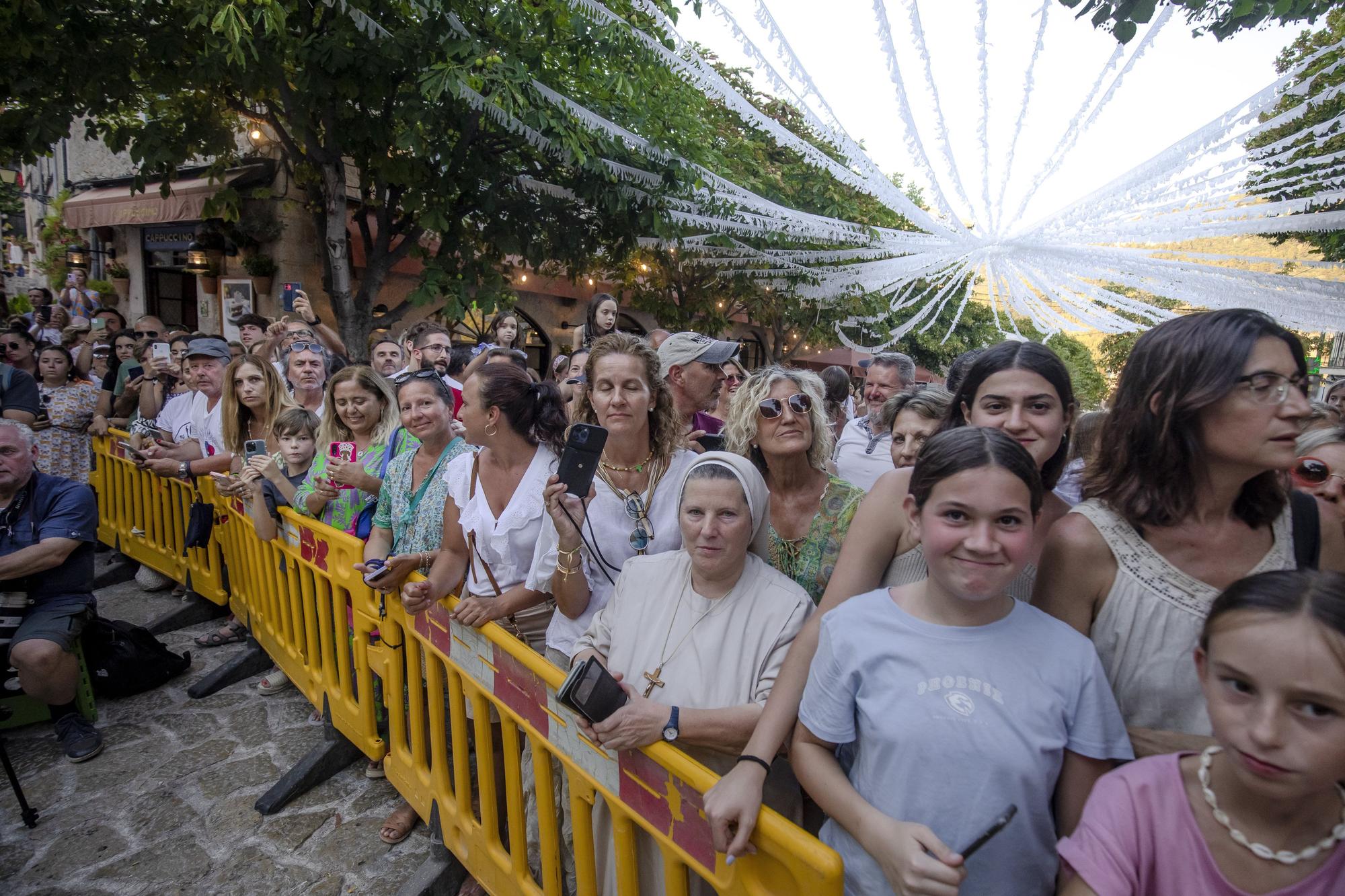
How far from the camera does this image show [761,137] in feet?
42.4

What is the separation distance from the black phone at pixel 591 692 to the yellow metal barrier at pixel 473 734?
163mm

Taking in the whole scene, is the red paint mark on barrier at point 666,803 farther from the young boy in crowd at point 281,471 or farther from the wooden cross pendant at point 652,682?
the young boy in crowd at point 281,471

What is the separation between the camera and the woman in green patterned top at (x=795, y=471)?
7.07ft

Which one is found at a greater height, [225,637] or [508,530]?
[508,530]

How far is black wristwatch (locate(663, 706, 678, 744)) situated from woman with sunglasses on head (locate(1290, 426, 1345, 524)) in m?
2.20

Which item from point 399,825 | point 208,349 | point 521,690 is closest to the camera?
point 521,690

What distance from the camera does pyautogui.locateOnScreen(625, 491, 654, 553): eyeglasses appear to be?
235 cm

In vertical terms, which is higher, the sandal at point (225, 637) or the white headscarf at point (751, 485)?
the white headscarf at point (751, 485)

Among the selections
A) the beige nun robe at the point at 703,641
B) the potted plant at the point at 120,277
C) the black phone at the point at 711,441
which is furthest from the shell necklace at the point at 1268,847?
the potted plant at the point at 120,277

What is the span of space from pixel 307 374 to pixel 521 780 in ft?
11.8

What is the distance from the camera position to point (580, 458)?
2.19 metres

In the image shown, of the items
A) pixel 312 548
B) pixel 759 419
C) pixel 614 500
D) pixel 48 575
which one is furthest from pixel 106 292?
pixel 759 419

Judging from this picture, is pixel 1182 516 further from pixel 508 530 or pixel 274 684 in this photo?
pixel 274 684

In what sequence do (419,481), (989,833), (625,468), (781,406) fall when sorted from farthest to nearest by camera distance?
(419,481), (625,468), (781,406), (989,833)
